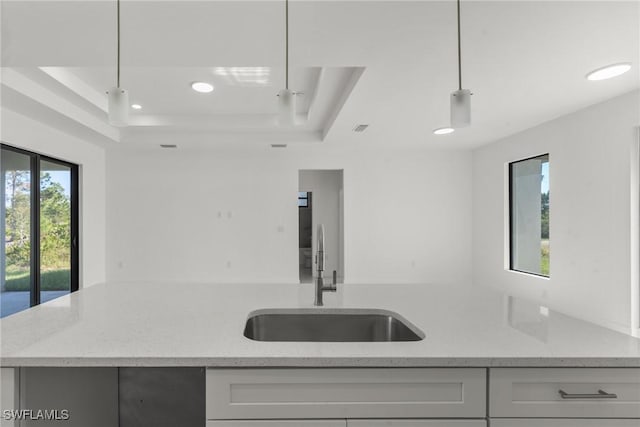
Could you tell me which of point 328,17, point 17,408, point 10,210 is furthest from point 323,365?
point 10,210

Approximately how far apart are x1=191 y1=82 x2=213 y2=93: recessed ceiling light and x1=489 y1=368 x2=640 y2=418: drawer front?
11.3 feet

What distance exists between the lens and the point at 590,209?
11.5ft

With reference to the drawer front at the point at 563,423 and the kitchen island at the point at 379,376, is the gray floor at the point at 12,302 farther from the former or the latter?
the drawer front at the point at 563,423

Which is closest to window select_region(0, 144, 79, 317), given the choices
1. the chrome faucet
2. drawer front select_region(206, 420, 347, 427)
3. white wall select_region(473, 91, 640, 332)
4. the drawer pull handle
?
the chrome faucet

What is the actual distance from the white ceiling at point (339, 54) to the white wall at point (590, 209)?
0.82ft

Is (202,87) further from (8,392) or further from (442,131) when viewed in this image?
(8,392)

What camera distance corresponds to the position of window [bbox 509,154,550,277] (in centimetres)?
431

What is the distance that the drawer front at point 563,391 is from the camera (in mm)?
978

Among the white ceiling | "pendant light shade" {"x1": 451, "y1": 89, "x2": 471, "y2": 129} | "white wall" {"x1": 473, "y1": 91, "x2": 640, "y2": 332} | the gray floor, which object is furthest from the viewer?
the gray floor

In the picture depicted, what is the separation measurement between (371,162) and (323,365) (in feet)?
17.0

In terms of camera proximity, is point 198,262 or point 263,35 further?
point 198,262

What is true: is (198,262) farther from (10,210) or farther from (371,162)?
(371,162)

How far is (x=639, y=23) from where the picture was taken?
6.34 ft

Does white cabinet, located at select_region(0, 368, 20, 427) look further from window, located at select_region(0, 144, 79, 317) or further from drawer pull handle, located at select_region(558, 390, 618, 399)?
window, located at select_region(0, 144, 79, 317)
